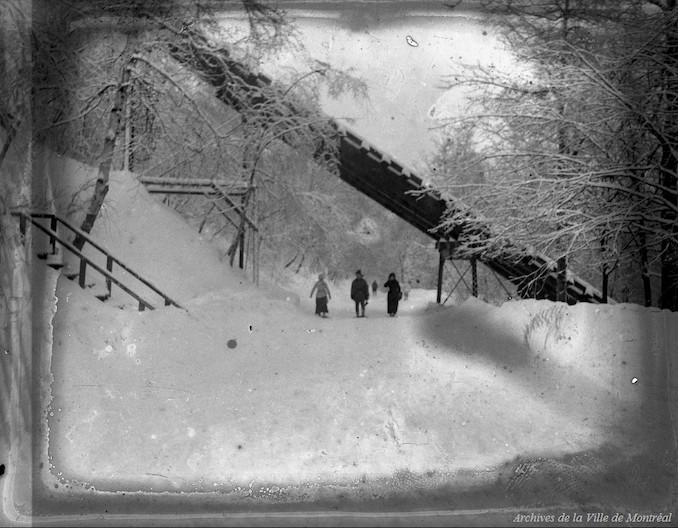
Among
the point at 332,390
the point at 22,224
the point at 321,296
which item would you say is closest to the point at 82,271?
the point at 22,224

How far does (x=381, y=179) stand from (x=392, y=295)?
0.61m

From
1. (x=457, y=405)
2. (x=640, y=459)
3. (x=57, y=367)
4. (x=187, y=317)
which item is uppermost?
(x=187, y=317)

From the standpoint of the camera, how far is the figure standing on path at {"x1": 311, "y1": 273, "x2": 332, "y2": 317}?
271 cm

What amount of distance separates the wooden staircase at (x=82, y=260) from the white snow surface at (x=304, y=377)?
37mm

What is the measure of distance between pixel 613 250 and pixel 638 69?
0.97m

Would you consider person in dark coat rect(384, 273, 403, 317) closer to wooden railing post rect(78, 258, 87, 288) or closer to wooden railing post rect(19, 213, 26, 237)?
wooden railing post rect(78, 258, 87, 288)

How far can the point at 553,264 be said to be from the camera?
2.82m

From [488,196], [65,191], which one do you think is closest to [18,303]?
[65,191]

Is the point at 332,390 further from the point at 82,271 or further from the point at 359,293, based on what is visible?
the point at 82,271

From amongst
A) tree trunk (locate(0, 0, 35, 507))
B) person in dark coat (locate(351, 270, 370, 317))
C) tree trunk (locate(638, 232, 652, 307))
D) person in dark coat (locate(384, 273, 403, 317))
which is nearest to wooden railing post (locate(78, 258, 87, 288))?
tree trunk (locate(0, 0, 35, 507))

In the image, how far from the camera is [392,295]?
2.79 meters

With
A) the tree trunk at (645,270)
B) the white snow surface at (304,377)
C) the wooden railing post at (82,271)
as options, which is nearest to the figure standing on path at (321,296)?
the white snow surface at (304,377)

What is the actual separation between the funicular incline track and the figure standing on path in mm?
554

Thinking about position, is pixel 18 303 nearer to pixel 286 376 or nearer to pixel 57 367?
pixel 57 367
